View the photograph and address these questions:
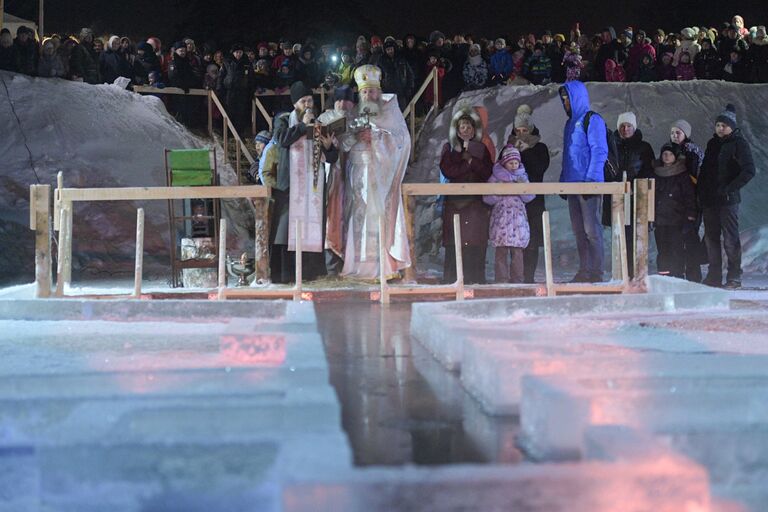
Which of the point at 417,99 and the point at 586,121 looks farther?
the point at 417,99

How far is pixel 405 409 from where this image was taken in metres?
3.58

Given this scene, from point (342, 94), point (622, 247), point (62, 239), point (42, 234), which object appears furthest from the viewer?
point (342, 94)

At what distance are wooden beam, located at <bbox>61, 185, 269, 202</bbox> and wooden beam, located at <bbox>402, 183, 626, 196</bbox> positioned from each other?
1619mm

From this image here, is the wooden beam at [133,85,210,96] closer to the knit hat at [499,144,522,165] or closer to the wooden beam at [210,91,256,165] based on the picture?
the wooden beam at [210,91,256,165]

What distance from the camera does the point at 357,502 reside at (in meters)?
2.28

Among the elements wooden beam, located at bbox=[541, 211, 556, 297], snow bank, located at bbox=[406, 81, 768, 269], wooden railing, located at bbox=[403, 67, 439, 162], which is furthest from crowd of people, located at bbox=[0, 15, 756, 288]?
wooden railing, located at bbox=[403, 67, 439, 162]

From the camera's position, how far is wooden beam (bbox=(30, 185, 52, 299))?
765 cm

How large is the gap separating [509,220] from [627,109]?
27.0 ft

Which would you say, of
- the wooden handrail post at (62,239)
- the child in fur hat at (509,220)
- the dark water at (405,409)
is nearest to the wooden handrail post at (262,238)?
the wooden handrail post at (62,239)

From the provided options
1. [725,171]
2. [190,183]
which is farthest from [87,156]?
[725,171]

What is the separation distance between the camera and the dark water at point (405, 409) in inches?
115

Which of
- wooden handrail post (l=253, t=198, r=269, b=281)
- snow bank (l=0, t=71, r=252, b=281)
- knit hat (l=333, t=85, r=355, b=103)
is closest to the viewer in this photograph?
wooden handrail post (l=253, t=198, r=269, b=281)

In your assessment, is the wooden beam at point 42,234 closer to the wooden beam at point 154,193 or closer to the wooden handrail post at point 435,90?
the wooden beam at point 154,193

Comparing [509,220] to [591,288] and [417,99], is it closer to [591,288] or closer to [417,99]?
[591,288]
